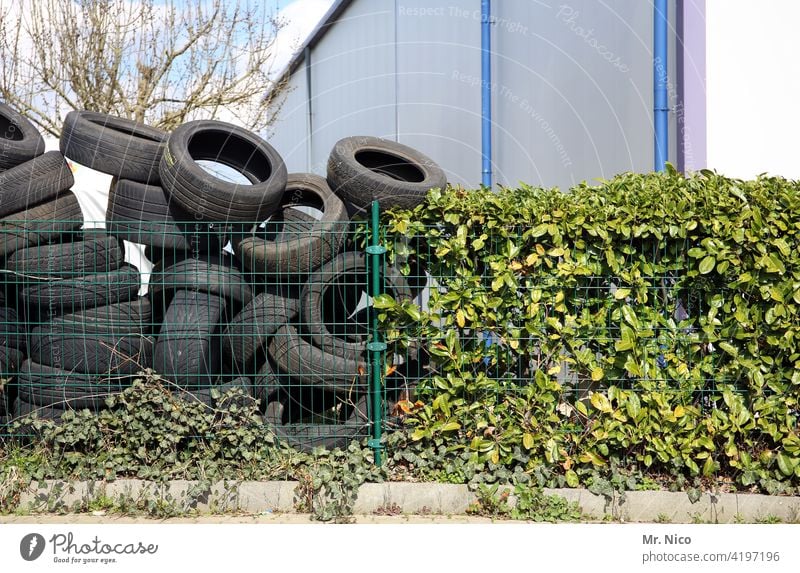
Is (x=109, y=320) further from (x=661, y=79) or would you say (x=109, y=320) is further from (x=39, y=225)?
(x=661, y=79)

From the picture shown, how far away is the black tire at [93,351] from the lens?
5832mm

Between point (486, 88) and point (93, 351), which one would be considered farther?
point (486, 88)

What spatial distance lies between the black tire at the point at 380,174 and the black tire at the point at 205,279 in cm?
102

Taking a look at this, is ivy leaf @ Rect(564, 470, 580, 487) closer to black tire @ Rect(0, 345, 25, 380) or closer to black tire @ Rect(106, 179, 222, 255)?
black tire @ Rect(106, 179, 222, 255)

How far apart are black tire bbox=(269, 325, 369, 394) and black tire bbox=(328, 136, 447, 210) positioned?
112 centimetres

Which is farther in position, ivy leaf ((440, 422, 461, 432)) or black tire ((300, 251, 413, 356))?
black tire ((300, 251, 413, 356))

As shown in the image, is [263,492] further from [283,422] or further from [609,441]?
[609,441]

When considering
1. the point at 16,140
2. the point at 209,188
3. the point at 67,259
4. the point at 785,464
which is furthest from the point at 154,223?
the point at 785,464

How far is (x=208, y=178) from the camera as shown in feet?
19.1

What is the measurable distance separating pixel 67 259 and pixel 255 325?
1447 millimetres

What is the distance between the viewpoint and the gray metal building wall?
8680mm

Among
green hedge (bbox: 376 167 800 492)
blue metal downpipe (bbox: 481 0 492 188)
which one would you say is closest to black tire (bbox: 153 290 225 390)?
green hedge (bbox: 376 167 800 492)

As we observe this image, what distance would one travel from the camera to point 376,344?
5.65 m
